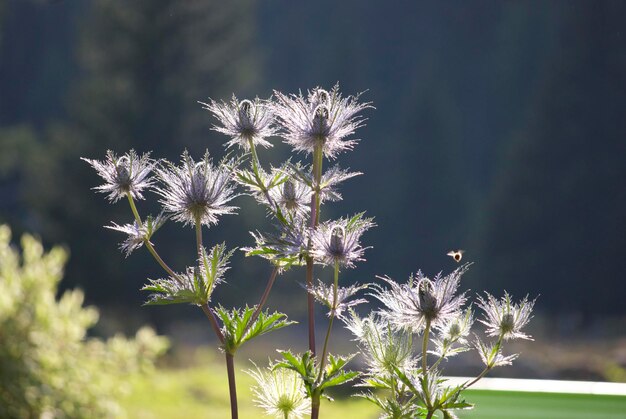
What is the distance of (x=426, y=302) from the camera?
2.54 ft

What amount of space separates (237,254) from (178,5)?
208 centimetres

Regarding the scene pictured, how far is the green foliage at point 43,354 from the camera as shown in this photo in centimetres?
86

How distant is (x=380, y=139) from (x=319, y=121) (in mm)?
7564

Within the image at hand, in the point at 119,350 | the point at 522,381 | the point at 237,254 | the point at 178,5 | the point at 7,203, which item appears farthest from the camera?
the point at 7,203

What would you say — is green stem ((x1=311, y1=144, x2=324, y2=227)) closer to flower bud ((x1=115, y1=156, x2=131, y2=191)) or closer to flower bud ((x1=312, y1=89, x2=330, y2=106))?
flower bud ((x1=312, y1=89, x2=330, y2=106))

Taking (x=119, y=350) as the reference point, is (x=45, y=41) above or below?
above

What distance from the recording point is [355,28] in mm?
8984

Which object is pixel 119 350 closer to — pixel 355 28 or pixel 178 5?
pixel 178 5

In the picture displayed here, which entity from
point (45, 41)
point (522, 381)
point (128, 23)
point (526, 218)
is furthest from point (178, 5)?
point (522, 381)

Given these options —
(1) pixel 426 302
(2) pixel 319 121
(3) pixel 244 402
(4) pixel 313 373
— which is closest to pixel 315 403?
(4) pixel 313 373

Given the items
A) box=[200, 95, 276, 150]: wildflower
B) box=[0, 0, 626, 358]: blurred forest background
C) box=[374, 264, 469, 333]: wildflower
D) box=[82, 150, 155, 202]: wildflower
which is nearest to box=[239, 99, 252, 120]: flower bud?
box=[200, 95, 276, 150]: wildflower

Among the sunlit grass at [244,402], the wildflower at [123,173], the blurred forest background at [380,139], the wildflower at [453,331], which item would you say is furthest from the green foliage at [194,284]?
the blurred forest background at [380,139]

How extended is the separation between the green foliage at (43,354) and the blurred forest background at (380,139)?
479cm

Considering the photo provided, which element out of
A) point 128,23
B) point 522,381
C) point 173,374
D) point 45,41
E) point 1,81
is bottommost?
point 522,381
